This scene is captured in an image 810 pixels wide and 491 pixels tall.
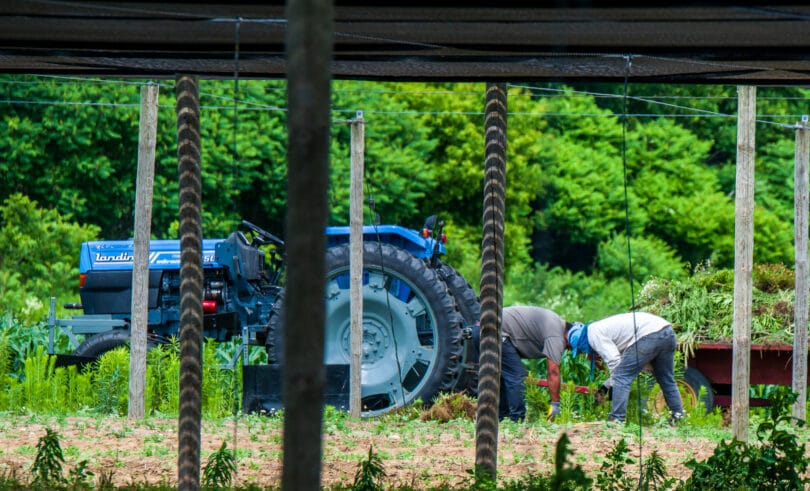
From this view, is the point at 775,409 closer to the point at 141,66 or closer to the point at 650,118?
the point at 141,66

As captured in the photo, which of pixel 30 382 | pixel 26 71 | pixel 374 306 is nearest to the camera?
pixel 26 71

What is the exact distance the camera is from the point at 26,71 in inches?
327

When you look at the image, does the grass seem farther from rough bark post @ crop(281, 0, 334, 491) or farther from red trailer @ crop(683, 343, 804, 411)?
rough bark post @ crop(281, 0, 334, 491)

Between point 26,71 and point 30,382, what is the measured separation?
437 centimetres

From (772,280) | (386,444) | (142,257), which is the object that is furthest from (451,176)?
(386,444)

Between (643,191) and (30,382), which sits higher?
(643,191)

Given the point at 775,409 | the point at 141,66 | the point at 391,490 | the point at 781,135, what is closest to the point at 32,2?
the point at 141,66

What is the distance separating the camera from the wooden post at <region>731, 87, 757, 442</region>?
420 inches

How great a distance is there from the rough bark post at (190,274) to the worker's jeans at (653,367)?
565 cm

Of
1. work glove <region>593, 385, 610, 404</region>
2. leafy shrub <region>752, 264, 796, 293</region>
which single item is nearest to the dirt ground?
work glove <region>593, 385, 610, 404</region>

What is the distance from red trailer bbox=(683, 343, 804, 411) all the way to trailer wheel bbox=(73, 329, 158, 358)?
5.82 metres

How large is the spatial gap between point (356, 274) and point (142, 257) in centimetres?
207

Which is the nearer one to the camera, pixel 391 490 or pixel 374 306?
pixel 391 490

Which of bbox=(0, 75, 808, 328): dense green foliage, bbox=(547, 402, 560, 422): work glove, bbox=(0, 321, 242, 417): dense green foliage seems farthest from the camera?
bbox=(0, 75, 808, 328): dense green foliage
